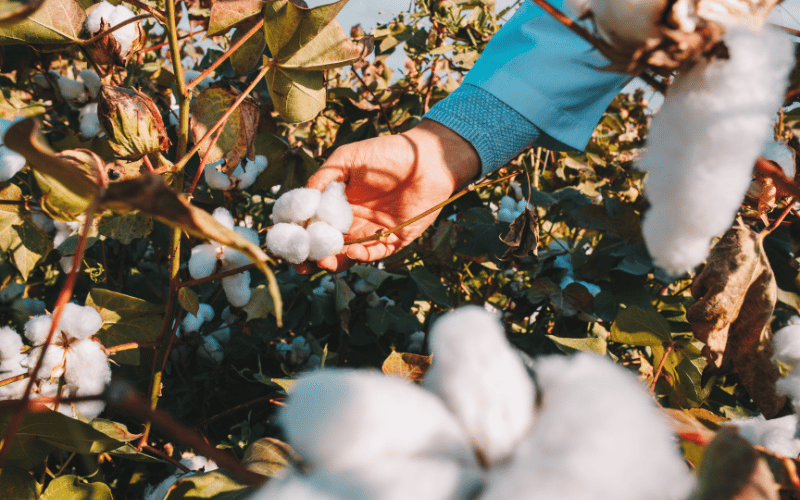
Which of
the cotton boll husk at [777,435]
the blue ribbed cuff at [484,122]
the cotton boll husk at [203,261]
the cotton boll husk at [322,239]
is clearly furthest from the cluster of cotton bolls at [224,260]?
the cotton boll husk at [777,435]

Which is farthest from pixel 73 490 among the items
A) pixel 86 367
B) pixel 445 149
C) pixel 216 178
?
pixel 445 149

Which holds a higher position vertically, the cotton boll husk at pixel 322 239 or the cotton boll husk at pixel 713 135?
the cotton boll husk at pixel 713 135

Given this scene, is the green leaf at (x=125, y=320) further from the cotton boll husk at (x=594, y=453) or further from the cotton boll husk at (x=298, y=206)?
the cotton boll husk at (x=594, y=453)

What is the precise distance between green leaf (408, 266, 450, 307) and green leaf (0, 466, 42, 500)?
0.82m

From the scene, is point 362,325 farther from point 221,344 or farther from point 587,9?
point 587,9

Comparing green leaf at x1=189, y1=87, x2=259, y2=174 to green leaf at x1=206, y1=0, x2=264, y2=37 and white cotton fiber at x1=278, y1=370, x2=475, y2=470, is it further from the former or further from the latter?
white cotton fiber at x1=278, y1=370, x2=475, y2=470

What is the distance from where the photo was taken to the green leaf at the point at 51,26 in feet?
2.47

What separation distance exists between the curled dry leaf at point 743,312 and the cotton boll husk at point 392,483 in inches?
18.5

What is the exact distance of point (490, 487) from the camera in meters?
0.23

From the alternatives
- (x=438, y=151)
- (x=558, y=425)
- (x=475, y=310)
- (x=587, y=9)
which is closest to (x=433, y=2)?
(x=438, y=151)

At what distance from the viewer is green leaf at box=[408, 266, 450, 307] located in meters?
1.22

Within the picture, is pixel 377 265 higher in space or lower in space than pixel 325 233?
lower

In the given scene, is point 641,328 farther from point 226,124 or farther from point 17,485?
point 17,485

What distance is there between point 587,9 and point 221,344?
1.11m
